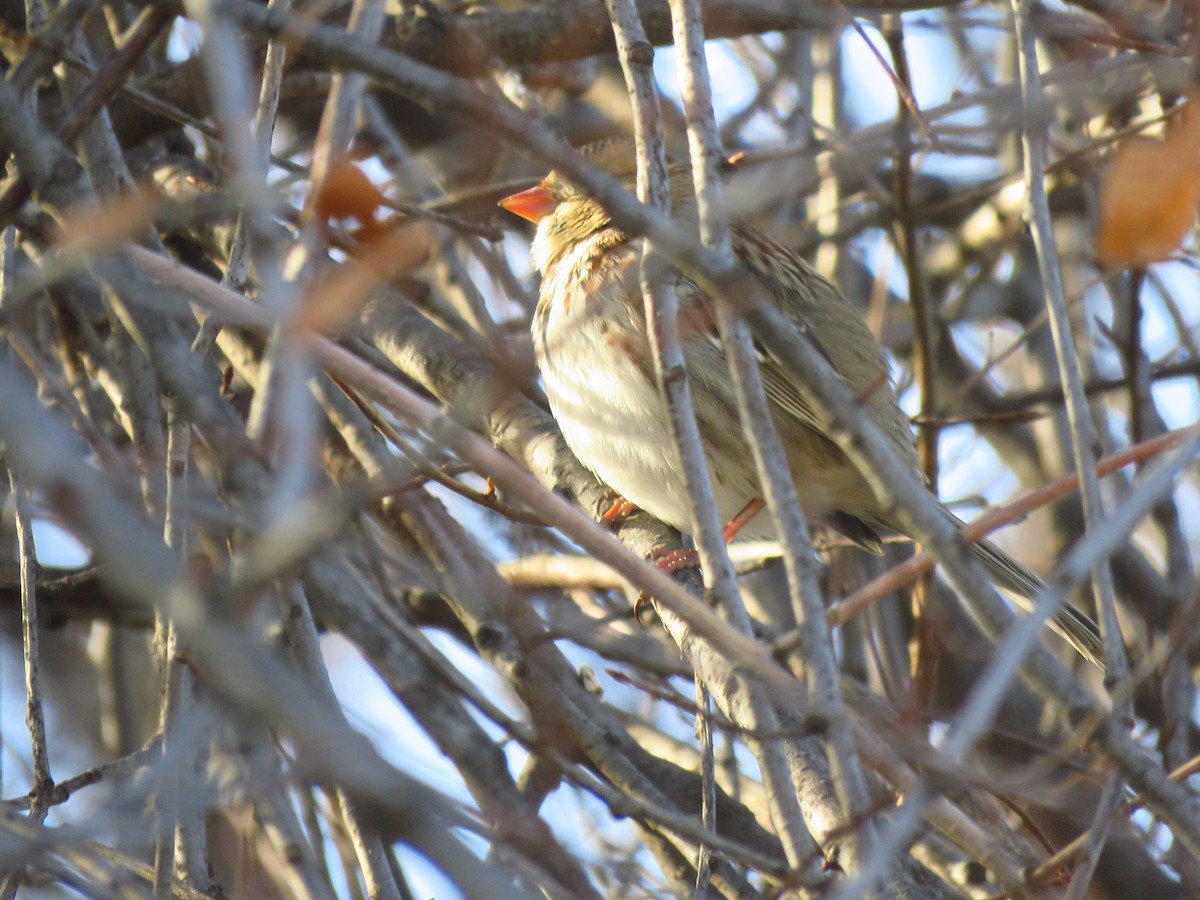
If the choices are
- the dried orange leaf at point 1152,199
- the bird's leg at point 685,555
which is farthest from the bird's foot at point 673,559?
the dried orange leaf at point 1152,199

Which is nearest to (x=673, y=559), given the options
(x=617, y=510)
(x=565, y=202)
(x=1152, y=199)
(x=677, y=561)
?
(x=677, y=561)

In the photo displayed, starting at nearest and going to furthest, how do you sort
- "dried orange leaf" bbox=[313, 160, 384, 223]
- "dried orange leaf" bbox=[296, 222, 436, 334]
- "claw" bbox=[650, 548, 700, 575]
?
"dried orange leaf" bbox=[296, 222, 436, 334] → "dried orange leaf" bbox=[313, 160, 384, 223] → "claw" bbox=[650, 548, 700, 575]

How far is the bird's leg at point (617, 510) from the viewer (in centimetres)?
359

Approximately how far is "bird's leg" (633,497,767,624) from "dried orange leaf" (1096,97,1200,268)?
53.9 inches

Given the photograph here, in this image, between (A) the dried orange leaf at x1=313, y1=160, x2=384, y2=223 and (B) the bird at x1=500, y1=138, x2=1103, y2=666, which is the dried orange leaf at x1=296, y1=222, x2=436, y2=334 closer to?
(A) the dried orange leaf at x1=313, y1=160, x2=384, y2=223

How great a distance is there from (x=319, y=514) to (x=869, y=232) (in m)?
4.36

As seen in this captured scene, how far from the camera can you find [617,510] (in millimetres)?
3621

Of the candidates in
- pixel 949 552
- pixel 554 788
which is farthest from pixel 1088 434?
pixel 554 788

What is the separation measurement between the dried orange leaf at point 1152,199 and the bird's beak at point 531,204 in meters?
2.52

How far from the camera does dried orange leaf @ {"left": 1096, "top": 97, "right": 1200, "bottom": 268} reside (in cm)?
172

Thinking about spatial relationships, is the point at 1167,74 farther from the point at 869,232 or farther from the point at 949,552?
the point at 869,232

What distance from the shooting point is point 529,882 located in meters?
1.95

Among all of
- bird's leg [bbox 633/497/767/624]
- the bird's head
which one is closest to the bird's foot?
bird's leg [bbox 633/497/767/624]

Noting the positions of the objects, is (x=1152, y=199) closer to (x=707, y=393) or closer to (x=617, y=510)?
(x=707, y=393)
